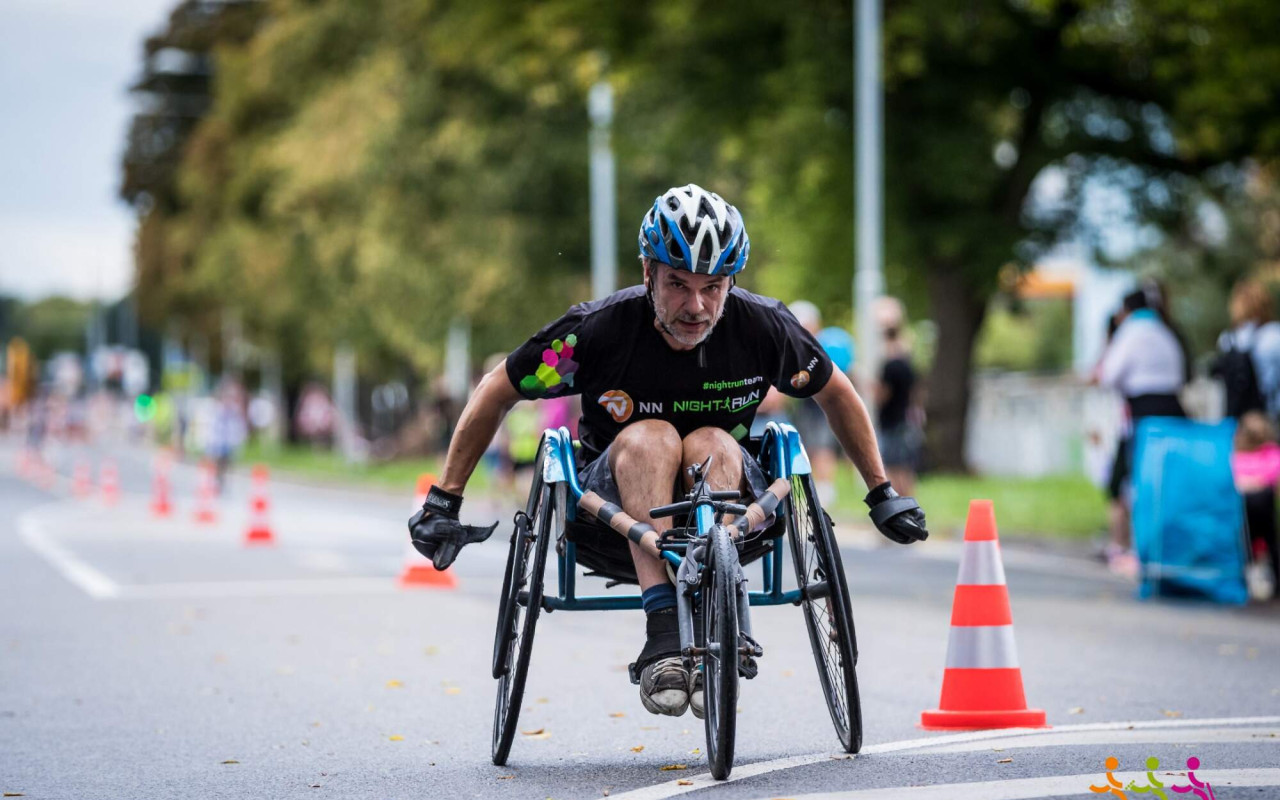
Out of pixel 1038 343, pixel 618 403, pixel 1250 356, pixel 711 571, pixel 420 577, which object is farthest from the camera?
pixel 1038 343

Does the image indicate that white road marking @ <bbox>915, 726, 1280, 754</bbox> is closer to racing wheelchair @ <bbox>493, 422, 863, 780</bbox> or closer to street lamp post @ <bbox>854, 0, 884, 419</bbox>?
racing wheelchair @ <bbox>493, 422, 863, 780</bbox>

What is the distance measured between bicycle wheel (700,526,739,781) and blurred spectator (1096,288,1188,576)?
Answer: 815 cm

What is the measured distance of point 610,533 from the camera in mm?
6117

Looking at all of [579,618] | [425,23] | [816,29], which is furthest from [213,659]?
[425,23]

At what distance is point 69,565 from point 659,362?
1197 centimetres

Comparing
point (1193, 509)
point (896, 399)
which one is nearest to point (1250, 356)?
point (1193, 509)

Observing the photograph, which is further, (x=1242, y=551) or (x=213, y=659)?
(x=1242, y=551)

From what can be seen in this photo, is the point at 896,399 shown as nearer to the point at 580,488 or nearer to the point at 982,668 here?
the point at 982,668

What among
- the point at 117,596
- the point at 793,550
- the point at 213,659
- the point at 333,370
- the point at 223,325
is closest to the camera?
the point at 793,550

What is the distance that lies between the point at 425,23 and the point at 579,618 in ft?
83.9

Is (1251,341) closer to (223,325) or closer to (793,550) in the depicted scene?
(793,550)

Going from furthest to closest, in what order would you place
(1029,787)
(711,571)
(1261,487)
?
(1261,487) → (711,571) → (1029,787)

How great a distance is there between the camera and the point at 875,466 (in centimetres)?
625

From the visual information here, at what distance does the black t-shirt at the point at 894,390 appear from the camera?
1702 centimetres
